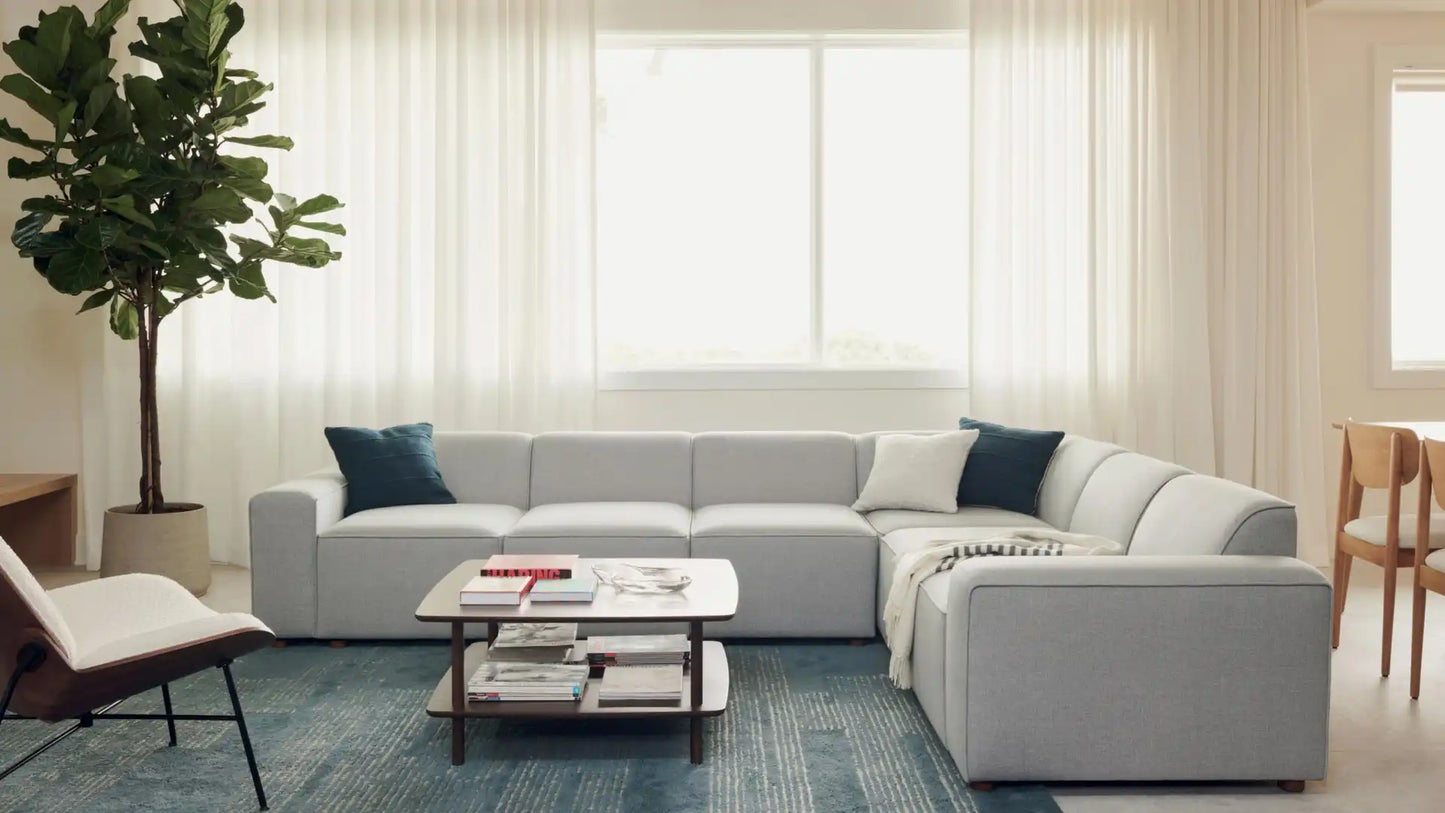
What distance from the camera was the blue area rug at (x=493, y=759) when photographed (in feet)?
9.09

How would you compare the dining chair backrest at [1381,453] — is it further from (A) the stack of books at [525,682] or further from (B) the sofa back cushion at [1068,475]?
(A) the stack of books at [525,682]

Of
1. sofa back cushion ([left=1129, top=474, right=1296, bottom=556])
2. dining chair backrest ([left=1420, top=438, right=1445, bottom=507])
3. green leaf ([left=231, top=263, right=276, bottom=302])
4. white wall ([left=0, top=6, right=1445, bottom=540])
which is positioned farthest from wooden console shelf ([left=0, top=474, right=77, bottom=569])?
dining chair backrest ([left=1420, top=438, right=1445, bottom=507])

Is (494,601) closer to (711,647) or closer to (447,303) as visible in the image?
(711,647)

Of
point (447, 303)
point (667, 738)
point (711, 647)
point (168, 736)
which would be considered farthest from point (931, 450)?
point (168, 736)

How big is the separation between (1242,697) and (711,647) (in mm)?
1511

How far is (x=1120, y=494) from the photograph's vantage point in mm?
3766

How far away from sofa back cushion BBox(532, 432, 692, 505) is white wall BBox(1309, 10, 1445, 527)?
324 centimetres

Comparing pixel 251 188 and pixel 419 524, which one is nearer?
pixel 419 524

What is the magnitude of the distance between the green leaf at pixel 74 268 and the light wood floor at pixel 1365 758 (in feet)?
12.6

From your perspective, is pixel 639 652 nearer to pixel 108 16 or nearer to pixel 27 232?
pixel 27 232

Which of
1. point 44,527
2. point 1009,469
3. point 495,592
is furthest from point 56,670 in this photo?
point 44,527

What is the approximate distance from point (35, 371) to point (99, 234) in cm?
172

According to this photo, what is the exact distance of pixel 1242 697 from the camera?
2.79 metres

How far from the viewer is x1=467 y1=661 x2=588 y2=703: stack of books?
121 inches
